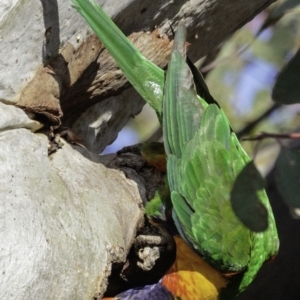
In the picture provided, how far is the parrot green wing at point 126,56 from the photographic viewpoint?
5.24 ft

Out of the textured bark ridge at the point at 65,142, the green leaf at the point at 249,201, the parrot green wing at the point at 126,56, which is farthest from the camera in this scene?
the parrot green wing at the point at 126,56

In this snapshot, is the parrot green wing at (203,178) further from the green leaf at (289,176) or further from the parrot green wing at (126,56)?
the green leaf at (289,176)

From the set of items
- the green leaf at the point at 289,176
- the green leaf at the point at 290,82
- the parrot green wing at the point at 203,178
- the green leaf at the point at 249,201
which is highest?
the green leaf at the point at 290,82

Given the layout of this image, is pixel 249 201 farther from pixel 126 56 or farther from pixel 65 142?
pixel 126 56

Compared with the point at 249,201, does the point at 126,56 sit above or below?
above

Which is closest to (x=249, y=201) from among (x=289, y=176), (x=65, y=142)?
(x=289, y=176)

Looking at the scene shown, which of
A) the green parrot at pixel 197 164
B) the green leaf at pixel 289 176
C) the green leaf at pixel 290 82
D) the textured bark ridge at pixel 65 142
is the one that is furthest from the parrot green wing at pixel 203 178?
the green leaf at pixel 290 82

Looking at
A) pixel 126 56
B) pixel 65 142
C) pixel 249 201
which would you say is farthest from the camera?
pixel 126 56

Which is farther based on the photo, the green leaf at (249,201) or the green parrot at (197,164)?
the green parrot at (197,164)

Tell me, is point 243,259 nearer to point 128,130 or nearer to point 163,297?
point 163,297

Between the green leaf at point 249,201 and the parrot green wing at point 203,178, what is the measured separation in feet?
1.87

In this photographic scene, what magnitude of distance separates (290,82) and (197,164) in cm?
63

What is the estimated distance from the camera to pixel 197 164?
183 centimetres

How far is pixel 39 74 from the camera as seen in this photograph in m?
1.60
